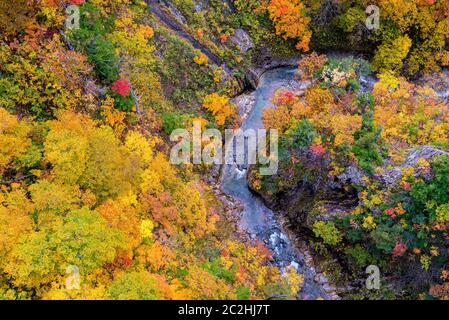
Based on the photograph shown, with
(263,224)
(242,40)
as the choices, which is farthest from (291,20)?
(263,224)

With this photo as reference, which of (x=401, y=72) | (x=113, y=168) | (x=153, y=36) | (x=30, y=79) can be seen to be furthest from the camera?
(x=401, y=72)

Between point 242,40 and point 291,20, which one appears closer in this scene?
point 291,20

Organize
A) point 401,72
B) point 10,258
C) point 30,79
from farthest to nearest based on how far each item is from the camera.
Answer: point 401,72 → point 30,79 → point 10,258

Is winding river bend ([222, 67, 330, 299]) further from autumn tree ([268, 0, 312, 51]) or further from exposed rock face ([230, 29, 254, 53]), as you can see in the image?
autumn tree ([268, 0, 312, 51])

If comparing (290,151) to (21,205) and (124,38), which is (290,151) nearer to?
(124,38)

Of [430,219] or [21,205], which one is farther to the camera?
[430,219]

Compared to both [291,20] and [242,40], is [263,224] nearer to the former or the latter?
[242,40]
